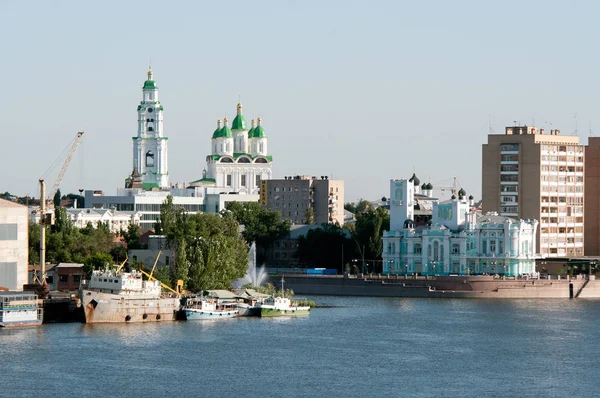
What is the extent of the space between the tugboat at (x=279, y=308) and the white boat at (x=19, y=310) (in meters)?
20.5

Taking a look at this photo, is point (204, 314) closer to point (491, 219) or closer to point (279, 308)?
point (279, 308)

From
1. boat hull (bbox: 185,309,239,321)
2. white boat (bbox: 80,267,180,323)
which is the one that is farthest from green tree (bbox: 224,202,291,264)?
white boat (bbox: 80,267,180,323)

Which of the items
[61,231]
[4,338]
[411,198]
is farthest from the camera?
[411,198]

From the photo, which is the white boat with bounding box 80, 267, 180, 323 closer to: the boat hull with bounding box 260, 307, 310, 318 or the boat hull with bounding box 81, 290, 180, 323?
the boat hull with bounding box 81, 290, 180, 323

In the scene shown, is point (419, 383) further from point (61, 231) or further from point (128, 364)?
point (61, 231)

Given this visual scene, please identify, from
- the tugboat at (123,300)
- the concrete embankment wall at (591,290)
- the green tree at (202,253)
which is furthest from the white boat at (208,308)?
the concrete embankment wall at (591,290)

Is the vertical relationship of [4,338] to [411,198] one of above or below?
below

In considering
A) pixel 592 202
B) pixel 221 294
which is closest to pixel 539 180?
pixel 592 202

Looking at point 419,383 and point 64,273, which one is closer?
point 419,383

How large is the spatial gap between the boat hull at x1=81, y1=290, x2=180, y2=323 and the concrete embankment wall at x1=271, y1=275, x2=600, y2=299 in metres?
43.6

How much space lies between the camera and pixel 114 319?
116 meters

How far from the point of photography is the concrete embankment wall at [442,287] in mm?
157250

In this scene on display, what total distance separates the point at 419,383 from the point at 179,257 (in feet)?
169

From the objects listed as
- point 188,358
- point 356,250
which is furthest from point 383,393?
point 356,250
